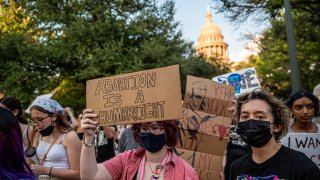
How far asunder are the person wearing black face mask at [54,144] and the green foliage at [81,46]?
15690 millimetres

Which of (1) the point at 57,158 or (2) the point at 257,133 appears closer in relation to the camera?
(2) the point at 257,133

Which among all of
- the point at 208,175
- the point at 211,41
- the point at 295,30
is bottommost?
the point at 208,175

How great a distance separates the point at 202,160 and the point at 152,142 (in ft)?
3.80

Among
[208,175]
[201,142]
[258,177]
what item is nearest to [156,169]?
[258,177]

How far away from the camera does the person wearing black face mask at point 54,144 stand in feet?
12.1

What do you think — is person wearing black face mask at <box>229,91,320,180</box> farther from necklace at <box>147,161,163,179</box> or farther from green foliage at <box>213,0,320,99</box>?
green foliage at <box>213,0,320,99</box>

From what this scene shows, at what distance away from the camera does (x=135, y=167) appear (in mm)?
2840

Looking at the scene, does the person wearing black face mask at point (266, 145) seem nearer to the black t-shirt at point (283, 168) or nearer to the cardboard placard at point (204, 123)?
the black t-shirt at point (283, 168)

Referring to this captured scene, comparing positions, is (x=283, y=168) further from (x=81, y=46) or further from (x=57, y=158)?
(x=81, y=46)

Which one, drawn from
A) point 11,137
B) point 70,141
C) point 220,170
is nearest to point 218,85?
point 220,170

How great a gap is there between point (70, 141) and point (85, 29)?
16.8m

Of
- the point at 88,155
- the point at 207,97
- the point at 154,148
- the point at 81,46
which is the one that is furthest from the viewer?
the point at 81,46

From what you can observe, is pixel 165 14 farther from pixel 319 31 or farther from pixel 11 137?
pixel 11 137

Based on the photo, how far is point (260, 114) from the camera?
2566 mm
